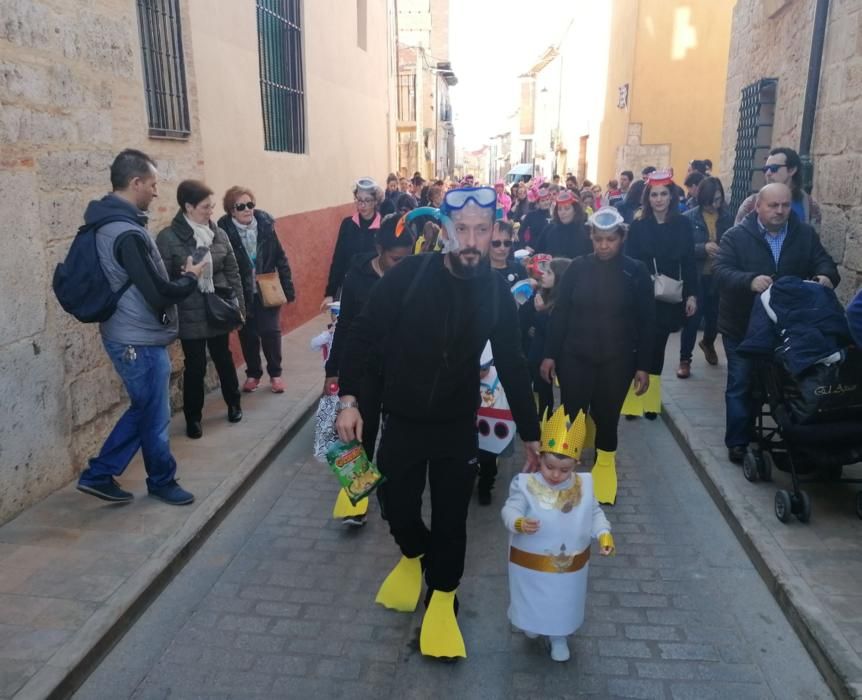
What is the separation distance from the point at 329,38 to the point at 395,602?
9.84 meters

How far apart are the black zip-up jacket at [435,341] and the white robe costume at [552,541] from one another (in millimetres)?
248

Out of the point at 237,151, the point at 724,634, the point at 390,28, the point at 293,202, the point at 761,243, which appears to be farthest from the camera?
the point at 390,28

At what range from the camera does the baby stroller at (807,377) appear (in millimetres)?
3820

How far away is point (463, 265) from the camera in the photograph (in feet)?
9.40

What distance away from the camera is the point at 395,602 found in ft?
11.5

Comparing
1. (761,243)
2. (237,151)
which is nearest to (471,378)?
(761,243)

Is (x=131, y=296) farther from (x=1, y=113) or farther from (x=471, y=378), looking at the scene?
(x=471, y=378)

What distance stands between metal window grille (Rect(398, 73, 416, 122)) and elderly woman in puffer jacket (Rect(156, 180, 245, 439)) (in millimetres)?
22577

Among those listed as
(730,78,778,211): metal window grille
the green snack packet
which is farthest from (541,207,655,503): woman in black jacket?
(730,78,778,211): metal window grille

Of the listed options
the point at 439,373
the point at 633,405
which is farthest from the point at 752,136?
the point at 439,373

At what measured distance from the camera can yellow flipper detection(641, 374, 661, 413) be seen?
6203mm

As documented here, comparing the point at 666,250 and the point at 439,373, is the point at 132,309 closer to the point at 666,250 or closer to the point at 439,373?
the point at 439,373

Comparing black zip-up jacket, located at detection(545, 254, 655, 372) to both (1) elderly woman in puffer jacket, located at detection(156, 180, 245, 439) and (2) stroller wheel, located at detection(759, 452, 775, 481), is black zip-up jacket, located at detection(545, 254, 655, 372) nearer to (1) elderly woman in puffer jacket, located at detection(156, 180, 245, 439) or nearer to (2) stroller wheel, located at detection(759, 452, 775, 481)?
(2) stroller wheel, located at detection(759, 452, 775, 481)

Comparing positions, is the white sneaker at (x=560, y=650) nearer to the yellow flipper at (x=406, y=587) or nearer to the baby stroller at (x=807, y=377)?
the yellow flipper at (x=406, y=587)
